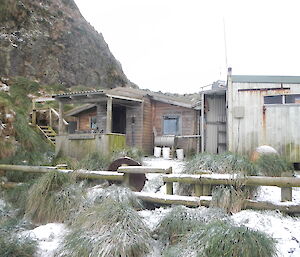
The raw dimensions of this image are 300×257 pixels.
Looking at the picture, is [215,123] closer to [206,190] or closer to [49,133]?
[206,190]

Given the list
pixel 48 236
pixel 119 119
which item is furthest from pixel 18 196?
pixel 119 119

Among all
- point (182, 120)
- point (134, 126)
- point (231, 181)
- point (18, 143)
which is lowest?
point (231, 181)

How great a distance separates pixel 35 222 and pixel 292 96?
30.3 ft

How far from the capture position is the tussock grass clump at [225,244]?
135 inches

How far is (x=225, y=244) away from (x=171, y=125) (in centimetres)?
1135

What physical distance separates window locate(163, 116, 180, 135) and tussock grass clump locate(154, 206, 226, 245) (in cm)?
974

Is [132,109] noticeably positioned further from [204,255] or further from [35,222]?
[204,255]

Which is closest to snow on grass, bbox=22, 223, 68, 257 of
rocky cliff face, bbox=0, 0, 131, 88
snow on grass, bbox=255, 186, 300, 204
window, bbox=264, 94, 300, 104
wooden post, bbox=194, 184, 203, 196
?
wooden post, bbox=194, 184, 203, 196

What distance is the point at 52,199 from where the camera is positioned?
579cm

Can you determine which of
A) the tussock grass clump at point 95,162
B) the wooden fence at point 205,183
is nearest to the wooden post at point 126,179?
the wooden fence at point 205,183

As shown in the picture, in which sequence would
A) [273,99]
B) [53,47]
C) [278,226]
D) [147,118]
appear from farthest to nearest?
1. [53,47]
2. [147,118]
3. [273,99]
4. [278,226]

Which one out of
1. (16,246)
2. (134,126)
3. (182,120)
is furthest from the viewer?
(134,126)

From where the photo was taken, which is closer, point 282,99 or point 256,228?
point 256,228

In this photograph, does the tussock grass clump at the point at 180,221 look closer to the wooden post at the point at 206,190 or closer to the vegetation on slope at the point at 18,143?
the wooden post at the point at 206,190
